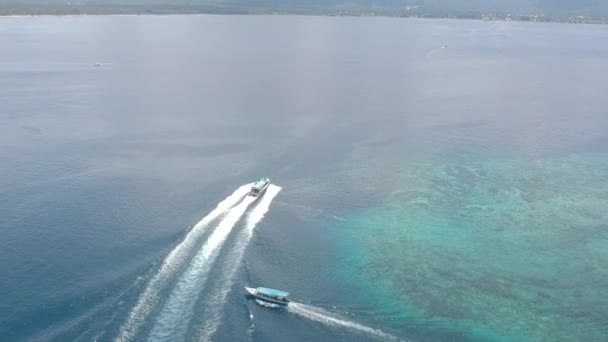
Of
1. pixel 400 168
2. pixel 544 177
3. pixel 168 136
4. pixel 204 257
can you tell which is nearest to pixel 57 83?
pixel 168 136

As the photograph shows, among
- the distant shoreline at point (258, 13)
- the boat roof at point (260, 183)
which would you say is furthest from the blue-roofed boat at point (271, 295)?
the distant shoreline at point (258, 13)

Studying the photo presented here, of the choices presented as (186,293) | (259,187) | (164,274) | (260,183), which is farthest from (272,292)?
(260,183)

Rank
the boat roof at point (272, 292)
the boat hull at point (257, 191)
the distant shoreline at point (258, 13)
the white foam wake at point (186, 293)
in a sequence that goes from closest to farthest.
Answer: the white foam wake at point (186, 293) → the boat roof at point (272, 292) → the boat hull at point (257, 191) → the distant shoreline at point (258, 13)

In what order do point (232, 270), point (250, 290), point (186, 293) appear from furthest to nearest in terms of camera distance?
point (232, 270)
point (250, 290)
point (186, 293)

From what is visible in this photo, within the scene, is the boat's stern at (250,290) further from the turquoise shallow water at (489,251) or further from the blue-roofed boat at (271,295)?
the turquoise shallow water at (489,251)

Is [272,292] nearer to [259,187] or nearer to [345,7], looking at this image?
[259,187]
